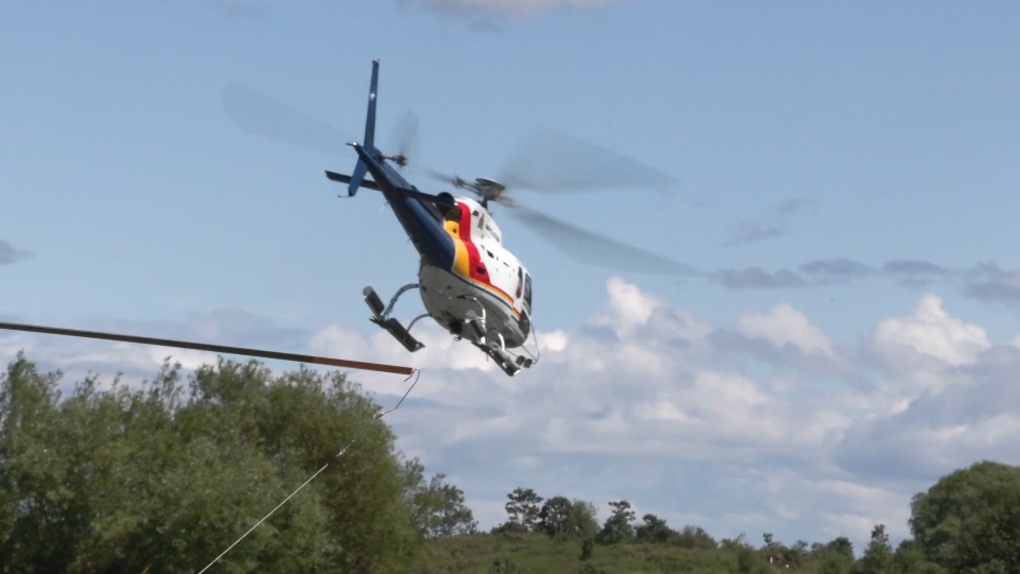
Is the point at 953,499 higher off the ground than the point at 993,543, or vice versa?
the point at 953,499

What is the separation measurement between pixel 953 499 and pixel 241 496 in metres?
81.8

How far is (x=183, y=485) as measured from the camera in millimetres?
56844

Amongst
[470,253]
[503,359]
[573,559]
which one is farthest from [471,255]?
[573,559]

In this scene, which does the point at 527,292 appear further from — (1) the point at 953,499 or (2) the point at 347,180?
(1) the point at 953,499

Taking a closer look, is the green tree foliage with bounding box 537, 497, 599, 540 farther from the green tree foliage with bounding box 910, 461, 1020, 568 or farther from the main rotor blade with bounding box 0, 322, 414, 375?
the main rotor blade with bounding box 0, 322, 414, 375

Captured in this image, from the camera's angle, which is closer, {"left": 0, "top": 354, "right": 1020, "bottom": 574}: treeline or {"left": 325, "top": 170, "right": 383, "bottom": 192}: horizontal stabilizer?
{"left": 325, "top": 170, "right": 383, "bottom": 192}: horizontal stabilizer

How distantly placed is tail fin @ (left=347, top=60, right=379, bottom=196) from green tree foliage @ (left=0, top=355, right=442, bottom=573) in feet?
82.7

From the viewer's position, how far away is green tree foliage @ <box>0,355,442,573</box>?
56.2 m

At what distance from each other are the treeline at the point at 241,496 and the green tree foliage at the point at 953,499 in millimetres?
21200

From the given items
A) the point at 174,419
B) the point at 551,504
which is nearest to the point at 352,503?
the point at 174,419

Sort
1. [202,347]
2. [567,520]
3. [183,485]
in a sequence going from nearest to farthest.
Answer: [202,347] → [183,485] → [567,520]

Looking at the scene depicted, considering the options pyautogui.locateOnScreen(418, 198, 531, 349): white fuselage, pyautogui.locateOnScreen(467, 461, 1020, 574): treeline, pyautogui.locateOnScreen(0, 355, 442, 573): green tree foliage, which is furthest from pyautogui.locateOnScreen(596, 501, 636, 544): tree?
pyautogui.locateOnScreen(418, 198, 531, 349): white fuselage

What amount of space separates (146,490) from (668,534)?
56.7 metres

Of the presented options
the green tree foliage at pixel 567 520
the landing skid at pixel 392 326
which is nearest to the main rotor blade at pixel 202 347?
the landing skid at pixel 392 326
